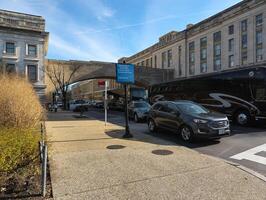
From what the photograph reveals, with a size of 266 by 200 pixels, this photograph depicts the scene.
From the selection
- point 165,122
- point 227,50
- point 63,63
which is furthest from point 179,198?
point 227,50

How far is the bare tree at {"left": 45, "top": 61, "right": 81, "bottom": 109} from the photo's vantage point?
44122mm

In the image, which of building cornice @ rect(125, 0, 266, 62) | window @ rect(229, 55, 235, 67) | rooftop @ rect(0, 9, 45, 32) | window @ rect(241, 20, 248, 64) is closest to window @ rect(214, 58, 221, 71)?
window @ rect(229, 55, 235, 67)

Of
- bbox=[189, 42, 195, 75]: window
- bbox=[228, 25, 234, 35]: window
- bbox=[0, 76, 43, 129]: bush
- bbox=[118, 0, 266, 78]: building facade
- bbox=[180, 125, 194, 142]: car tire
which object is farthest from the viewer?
bbox=[189, 42, 195, 75]: window

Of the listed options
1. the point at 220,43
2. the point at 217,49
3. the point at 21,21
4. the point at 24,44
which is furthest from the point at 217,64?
the point at 21,21

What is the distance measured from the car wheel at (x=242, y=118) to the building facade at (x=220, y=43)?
1206 inches

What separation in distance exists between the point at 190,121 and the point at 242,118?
22.5 feet

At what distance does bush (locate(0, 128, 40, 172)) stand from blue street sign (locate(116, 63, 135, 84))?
545 centimetres

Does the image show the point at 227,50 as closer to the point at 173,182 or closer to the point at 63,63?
the point at 63,63

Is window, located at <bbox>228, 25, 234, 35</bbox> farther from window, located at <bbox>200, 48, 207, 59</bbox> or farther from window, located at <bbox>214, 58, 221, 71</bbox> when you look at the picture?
window, located at <bbox>200, 48, 207, 59</bbox>


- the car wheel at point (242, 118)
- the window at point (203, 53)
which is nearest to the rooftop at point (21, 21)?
the window at point (203, 53)

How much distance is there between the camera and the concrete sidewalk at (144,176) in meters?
4.34

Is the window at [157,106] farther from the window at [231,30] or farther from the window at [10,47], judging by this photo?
the window at [231,30]

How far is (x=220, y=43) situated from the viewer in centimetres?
5069

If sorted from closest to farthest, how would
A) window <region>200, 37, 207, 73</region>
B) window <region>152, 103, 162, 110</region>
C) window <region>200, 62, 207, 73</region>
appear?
window <region>152, 103, 162, 110</region> → window <region>200, 62, 207, 73</region> → window <region>200, 37, 207, 73</region>
